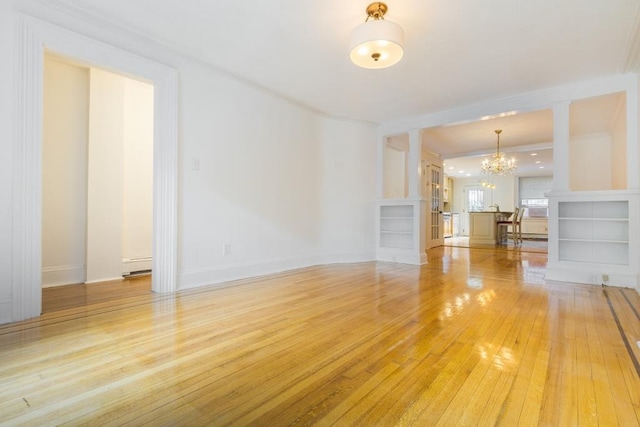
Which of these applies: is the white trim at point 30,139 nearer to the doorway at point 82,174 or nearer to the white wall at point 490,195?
the doorway at point 82,174

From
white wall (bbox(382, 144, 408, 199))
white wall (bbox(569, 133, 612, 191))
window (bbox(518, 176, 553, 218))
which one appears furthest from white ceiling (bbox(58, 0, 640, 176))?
window (bbox(518, 176, 553, 218))

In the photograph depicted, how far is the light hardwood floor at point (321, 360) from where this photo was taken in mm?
1215

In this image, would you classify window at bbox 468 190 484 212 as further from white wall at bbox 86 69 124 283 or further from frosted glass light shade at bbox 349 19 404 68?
white wall at bbox 86 69 124 283

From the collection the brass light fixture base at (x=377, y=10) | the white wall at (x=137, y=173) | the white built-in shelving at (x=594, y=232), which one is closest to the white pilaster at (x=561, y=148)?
the white built-in shelving at (x=594, y=232)

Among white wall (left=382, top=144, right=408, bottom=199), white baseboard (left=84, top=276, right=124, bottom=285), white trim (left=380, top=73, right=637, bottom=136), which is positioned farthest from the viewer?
white wall (left=382, top=144, right=408, bottom=199)

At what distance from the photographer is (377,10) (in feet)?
8.00

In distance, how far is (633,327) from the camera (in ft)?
7.31

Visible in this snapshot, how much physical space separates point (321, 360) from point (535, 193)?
546 inches

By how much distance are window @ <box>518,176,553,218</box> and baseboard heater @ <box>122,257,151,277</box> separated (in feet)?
44.2

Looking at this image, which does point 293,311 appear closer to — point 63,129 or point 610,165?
point 63,129

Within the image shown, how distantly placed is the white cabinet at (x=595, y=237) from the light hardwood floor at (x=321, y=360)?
745 mm

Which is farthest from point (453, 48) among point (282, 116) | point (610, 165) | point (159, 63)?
point (610, 165)

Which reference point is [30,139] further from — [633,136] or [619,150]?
[619,150]

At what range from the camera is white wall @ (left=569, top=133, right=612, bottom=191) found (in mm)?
6102
